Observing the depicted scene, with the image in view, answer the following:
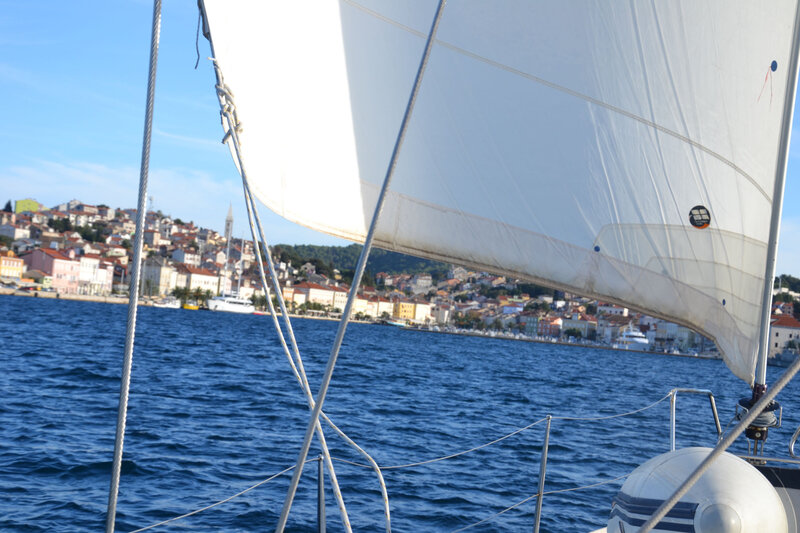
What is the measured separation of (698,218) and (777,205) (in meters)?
0.28

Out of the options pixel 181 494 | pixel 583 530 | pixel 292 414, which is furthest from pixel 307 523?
pixel 292 414

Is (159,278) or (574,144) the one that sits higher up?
(159,278)

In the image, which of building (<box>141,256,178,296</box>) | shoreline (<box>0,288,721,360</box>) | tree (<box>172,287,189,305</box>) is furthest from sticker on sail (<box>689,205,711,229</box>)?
building (<box>141,256,178,296</box>)

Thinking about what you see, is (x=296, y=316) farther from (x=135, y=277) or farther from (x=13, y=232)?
(x=135, y=277)

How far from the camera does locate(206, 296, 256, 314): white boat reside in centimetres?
8056

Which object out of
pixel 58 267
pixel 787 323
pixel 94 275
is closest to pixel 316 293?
pixel 94 275

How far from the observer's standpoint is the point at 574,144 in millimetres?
2422

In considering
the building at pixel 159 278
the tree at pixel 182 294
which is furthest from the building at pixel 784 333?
the building at pixel 159 278

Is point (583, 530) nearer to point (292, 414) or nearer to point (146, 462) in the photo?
point (146, 462)

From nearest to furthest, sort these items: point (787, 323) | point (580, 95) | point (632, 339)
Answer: point (580, 95) → point (787, 323) → point (632, 339)

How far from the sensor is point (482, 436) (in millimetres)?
10289

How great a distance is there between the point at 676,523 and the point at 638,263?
0.92 metres

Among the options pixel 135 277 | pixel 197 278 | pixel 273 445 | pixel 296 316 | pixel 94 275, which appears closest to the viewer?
pixel 135 277

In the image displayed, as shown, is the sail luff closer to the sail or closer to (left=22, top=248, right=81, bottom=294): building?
the sail
